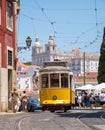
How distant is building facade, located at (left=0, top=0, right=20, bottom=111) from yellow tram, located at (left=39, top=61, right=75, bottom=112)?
2.72 meters

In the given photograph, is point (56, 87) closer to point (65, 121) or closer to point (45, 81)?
point (45, 81)

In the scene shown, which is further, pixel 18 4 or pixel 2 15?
pixel 18 4

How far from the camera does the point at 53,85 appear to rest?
111 ft

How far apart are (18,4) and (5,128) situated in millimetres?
24197

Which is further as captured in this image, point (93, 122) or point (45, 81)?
point (45, 81)

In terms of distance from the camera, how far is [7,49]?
3666 cm

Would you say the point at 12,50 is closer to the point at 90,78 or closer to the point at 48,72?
the point at 48,72

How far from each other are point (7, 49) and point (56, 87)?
511 centimetres

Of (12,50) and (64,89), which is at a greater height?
(12,50)

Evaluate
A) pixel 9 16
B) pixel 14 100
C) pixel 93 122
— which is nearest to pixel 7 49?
pixel 9 16

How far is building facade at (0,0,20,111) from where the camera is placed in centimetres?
3522

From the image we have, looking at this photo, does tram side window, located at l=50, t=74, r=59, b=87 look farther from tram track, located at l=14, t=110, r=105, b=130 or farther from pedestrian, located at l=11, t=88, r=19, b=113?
tram track, located at l=14, t=110, r=105, b=130

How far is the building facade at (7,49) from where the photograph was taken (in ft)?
116

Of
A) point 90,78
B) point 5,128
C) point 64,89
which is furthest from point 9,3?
point 90,78
